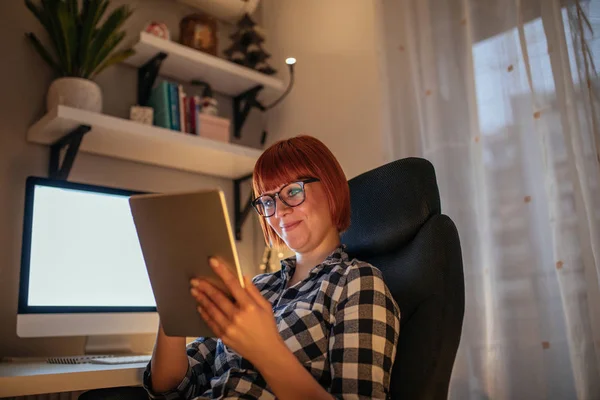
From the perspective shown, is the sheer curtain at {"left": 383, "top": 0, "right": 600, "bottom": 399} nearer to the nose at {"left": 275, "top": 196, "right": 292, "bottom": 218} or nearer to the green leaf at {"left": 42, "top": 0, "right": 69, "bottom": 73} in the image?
the nose at {"left": 275, "top": 196, "right": 292, "bottom": 218}

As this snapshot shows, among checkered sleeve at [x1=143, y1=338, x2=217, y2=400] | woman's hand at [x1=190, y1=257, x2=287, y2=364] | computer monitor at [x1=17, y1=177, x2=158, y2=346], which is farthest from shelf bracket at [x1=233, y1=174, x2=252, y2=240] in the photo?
woman's hand at [x1=190, y1=257, x2=287, y2=364]

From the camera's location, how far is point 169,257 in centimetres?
73

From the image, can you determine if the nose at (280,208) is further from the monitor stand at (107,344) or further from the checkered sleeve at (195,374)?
the monitor stand at (107,344)

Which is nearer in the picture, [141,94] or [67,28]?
[67,28]

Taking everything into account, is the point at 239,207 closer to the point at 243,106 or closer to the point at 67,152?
the point at 243,106

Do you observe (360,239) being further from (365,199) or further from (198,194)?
(198,194)

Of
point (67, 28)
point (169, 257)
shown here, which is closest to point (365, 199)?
point (169, 257)

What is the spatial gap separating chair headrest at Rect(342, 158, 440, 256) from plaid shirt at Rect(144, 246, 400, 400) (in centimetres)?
7

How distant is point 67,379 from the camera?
3.06 ft

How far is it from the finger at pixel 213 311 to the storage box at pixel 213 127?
3.99ft

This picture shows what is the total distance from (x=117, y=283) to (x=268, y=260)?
Answer: 618mm

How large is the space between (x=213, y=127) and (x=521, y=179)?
1108mm

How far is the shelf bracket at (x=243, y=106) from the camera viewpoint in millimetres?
2136

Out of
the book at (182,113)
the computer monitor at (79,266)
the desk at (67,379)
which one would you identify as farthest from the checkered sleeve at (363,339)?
the book at (182,113)
